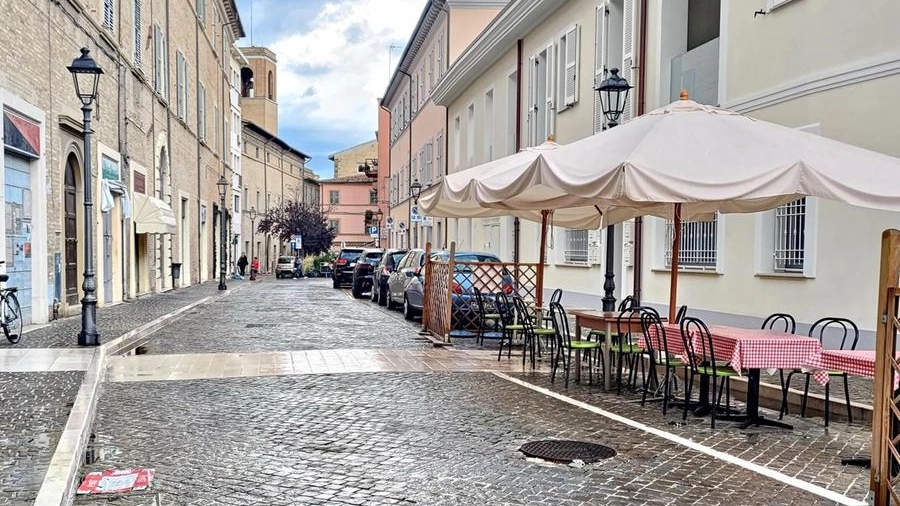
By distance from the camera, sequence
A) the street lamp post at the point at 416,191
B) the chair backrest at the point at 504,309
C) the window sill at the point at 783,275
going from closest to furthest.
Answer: the window sill at the point at 783,275, the chair backrest at the point at 504,309, the street lamp post at the point at 416,191

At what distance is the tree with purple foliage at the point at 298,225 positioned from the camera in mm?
62219

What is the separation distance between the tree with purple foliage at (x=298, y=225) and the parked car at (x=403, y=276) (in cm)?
4288

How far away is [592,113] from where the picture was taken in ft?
54.5

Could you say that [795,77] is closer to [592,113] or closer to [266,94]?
[592,113]

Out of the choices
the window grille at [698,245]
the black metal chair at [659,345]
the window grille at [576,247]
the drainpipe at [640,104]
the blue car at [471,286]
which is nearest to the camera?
the black metal chair at [659,345]

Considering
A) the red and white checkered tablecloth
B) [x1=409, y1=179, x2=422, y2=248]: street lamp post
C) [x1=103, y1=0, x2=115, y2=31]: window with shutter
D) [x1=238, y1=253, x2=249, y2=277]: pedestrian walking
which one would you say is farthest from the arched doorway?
[x1=238, y1=253, x2=249, y2=277]: pedestrian walking

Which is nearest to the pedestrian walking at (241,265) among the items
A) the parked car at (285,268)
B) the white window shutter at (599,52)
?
the parked car at (285,268)

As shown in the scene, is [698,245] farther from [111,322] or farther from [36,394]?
[111,322]

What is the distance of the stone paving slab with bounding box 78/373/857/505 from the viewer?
15.9ft

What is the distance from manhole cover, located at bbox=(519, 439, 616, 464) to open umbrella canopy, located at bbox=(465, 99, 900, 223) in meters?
1.99

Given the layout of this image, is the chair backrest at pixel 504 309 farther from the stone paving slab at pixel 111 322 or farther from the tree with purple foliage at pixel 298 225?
the tree with purple foliage at pixel 298 225

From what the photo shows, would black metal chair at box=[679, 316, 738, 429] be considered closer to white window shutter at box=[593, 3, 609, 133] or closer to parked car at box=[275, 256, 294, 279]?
white window shutter at box=[593, 3, 609, 133]

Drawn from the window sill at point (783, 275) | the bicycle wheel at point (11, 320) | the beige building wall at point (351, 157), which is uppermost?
the beige building wall at point (351, 157)

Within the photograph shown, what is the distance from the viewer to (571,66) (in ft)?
58.1
